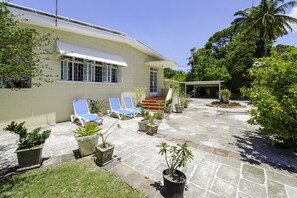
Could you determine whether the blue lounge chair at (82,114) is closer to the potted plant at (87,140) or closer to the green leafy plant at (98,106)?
the green leafy plant at (98,106)

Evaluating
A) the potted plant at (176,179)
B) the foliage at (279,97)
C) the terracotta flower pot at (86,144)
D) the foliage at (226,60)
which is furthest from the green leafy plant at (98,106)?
the foliage at (226,60)

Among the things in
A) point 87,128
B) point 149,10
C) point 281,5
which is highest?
point 281,5

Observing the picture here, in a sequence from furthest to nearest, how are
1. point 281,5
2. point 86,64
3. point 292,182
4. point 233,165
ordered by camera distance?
point 281,5 → point 86,64 → point 233,165 → point 292,182

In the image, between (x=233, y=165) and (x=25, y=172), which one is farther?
(x=233, y=165)

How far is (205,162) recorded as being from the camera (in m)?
4.44

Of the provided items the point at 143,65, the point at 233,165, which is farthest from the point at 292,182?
the point at 143,65

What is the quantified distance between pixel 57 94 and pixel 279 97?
1033 cm

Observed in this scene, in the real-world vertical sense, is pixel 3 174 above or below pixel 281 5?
below

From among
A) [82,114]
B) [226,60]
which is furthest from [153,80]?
[226,60]

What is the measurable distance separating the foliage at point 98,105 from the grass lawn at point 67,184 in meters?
6.35

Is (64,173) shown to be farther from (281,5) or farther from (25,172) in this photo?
(281,5)

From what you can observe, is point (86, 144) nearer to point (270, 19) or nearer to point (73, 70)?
point (73, 70)

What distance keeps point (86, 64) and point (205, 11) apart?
36.6ft

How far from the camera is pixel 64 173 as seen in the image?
148 inches
